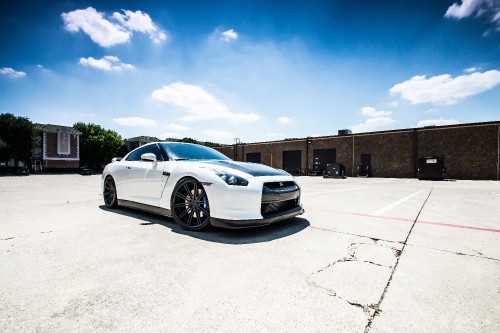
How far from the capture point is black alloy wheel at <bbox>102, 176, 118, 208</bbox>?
16.2 feet

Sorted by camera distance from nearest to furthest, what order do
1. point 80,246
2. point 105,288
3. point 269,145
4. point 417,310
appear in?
point 417,310
point 105,288
point 80,246
point 269,145

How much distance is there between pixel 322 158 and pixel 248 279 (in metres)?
29.3

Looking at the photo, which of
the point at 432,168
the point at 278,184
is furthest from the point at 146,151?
the point at 432,168

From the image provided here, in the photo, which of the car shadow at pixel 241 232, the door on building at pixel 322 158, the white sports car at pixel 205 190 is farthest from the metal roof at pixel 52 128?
the car shadow at pixel 241 232

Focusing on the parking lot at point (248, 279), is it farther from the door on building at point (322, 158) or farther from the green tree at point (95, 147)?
the green tree at point (95, 147)

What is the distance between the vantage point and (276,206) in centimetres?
334

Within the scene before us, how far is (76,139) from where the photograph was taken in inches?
1892

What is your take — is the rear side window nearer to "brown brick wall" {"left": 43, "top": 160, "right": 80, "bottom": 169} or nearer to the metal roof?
"brown brick wall" {"left": 43, "top": 160, "right": 80, "bottom": 169}

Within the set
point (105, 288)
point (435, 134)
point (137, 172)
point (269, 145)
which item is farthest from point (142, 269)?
point (269, 145)

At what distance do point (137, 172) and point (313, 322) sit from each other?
12.7 feet

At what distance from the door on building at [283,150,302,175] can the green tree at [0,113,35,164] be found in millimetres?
38291

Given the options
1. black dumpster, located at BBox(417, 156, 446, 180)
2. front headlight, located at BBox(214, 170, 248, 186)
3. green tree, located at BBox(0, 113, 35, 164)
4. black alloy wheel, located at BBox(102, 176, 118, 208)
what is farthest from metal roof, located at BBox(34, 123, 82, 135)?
black dumpster, located at BBox(417, 156, 446, 180)

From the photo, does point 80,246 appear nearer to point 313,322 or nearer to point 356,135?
point 313,322

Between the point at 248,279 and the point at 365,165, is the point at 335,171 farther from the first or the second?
the point at 248,279
